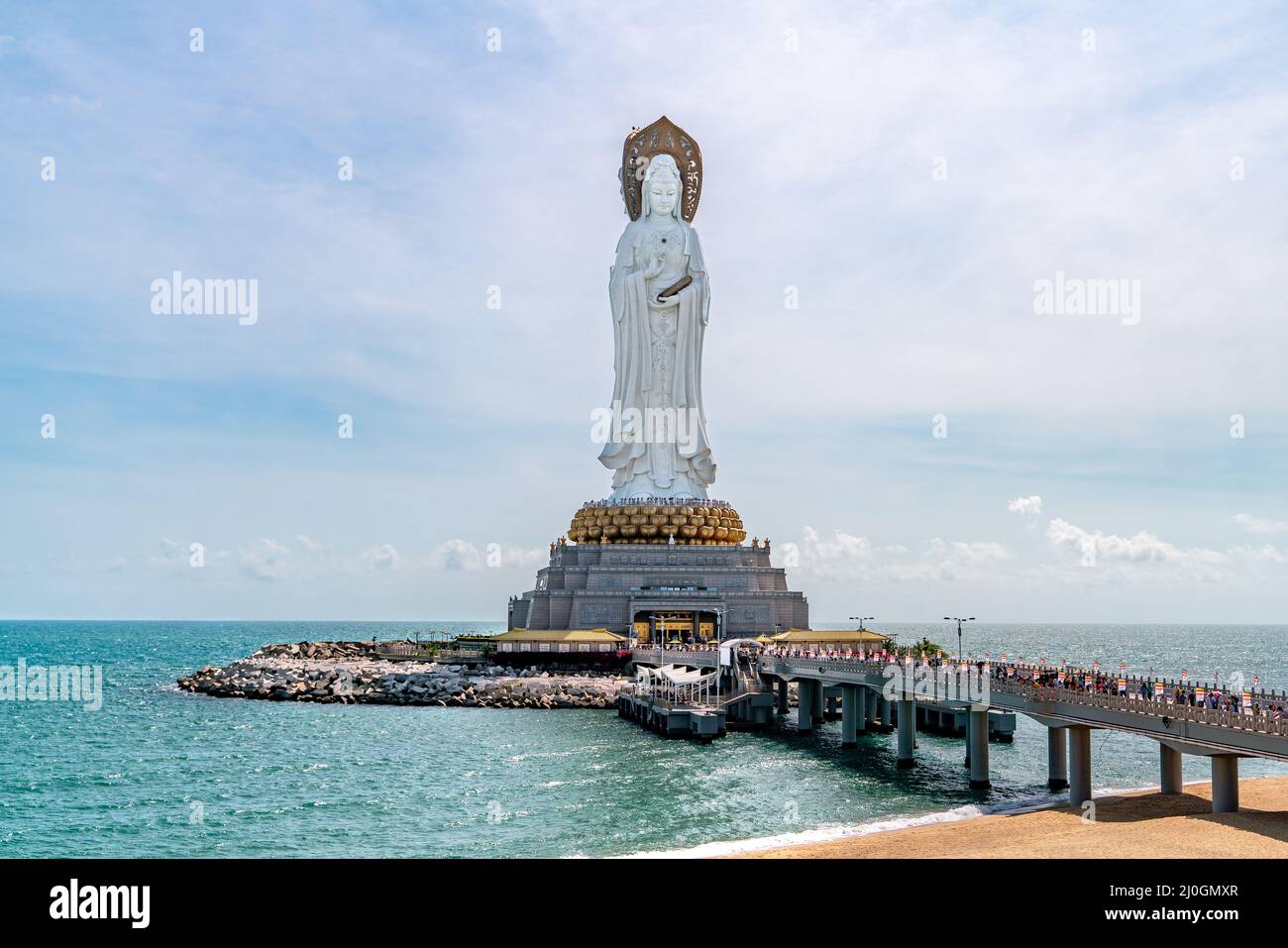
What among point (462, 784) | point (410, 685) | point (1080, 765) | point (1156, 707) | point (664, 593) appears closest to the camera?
point (1156, 707)

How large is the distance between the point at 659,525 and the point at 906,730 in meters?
27.4

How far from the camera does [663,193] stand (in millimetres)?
67875

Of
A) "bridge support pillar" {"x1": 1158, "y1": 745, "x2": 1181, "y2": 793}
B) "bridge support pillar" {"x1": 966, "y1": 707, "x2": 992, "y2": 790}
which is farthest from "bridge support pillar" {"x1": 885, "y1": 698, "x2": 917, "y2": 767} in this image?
"bridge support pillar" {"x1": 1158, "y1": 745, "x2": 1181, "y2": 793}

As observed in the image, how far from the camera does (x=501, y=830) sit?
28266mm

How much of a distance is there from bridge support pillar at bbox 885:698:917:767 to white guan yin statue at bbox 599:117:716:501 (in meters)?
29.8

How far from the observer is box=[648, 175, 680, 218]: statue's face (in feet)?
222

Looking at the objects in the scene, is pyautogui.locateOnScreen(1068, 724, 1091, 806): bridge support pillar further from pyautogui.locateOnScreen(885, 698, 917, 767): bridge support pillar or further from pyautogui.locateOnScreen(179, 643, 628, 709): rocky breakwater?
pyautogui.locateOnScreen(179, 643, 628, 709): rocky breakwater

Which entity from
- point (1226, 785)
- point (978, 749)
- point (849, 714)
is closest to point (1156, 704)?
point (1226, 785)

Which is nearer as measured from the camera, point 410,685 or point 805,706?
point 805,706

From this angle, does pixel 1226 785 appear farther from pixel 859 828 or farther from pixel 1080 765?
pixel 859 828

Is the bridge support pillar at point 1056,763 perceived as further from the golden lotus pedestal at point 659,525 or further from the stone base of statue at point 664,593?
the golden lotus pedestal at point 659,525
